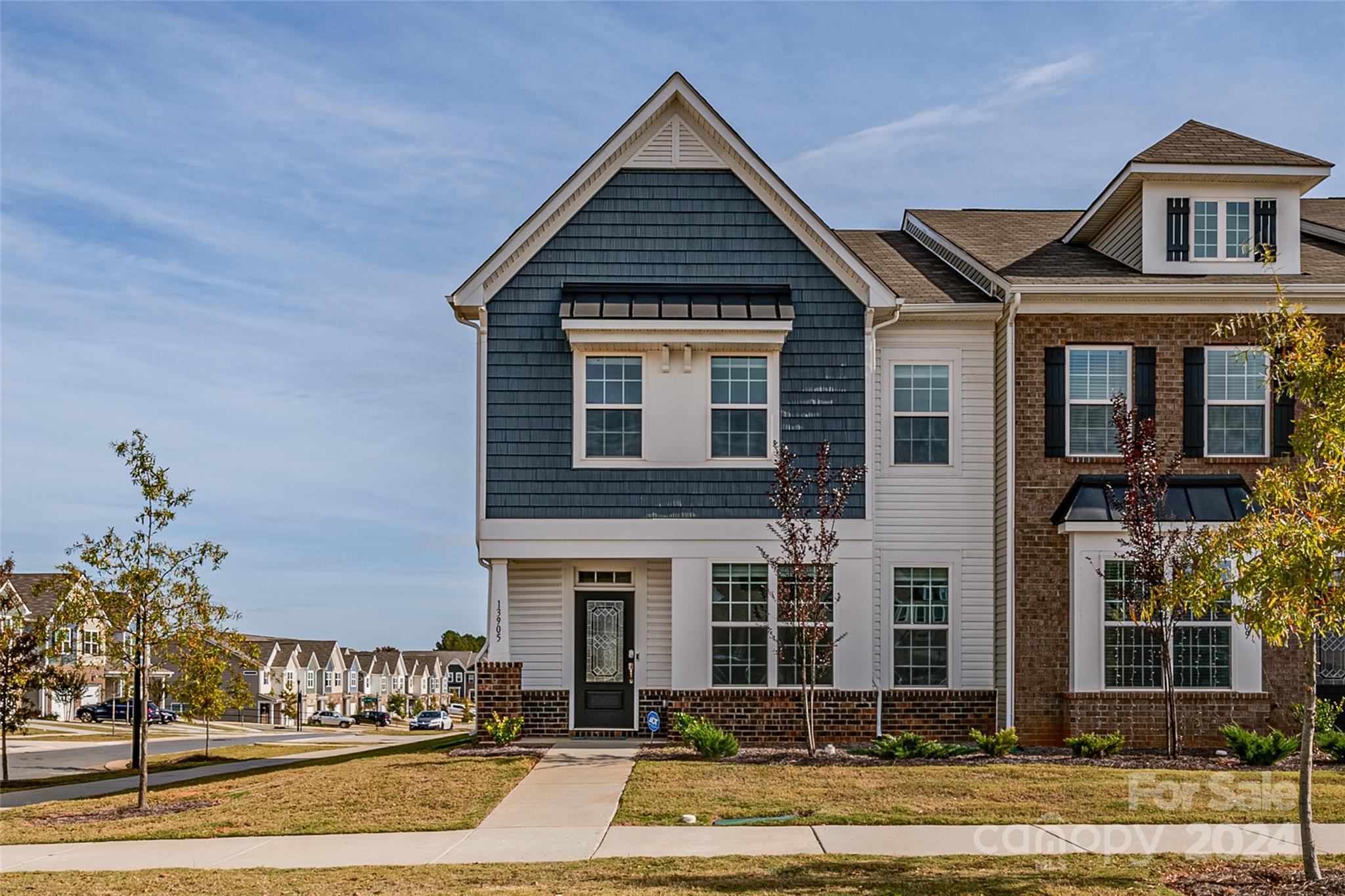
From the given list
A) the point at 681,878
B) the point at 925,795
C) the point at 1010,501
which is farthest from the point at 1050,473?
the point at 681,878

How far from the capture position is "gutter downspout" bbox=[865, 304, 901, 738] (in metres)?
19.4

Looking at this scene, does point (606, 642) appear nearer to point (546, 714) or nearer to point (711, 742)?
point (546, 714)

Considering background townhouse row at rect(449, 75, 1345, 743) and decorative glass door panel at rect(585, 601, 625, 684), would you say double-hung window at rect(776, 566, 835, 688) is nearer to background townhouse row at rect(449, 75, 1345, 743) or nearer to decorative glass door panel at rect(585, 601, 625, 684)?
background townhouse row at rect(449, 75, 1345, 743)

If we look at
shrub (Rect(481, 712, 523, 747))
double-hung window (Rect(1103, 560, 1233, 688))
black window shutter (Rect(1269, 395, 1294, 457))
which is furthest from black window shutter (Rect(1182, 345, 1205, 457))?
shrub (Rect(481, 712, 523, 747))

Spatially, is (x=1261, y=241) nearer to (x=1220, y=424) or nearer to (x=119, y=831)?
(x=1220, y=424)

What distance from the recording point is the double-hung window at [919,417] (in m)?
20.1

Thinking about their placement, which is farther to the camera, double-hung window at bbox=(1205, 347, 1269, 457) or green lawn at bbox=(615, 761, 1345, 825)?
double-hung window at bbox=(1205, 347, 1269, 457)

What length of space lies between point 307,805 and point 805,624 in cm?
698

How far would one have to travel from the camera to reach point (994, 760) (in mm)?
16688

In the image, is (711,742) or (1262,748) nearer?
(1262,748)

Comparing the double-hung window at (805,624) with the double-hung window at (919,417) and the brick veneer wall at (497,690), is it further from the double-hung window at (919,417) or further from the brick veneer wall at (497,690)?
the brick veneer wall at (497,690)

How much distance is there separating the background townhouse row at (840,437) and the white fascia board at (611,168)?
1.7 inches

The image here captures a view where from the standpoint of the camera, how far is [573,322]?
62.3 feet

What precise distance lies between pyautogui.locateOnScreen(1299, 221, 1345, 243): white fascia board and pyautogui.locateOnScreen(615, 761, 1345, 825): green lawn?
10667 millimetres
